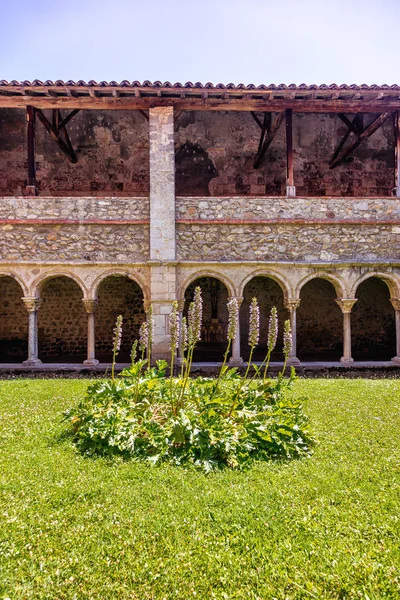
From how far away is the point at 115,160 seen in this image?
516 inches

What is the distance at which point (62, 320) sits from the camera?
13.8m

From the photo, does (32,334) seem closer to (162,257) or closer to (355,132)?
(162,257)

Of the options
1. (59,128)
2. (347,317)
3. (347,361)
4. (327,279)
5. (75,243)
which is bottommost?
(347,361)

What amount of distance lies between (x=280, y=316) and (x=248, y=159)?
5.98 metres

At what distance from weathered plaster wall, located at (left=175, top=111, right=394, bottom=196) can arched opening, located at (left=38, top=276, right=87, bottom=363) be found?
5661 millimetres

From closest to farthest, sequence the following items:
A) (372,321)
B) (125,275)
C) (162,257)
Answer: (162,257), (125,275), (372,321)

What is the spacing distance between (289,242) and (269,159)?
5312 millimetres

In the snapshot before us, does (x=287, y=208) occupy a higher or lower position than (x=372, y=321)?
higher

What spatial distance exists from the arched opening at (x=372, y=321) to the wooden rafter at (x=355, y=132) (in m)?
4.96

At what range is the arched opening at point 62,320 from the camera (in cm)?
1366

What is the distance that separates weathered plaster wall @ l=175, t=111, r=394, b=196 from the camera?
13148 millimetres

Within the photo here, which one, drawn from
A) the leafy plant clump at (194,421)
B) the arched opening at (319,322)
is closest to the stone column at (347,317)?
the arched opening at (319,322)

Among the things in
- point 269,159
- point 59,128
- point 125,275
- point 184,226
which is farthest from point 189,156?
point 125,275

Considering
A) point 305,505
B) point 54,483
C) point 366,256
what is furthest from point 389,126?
point 54,483
